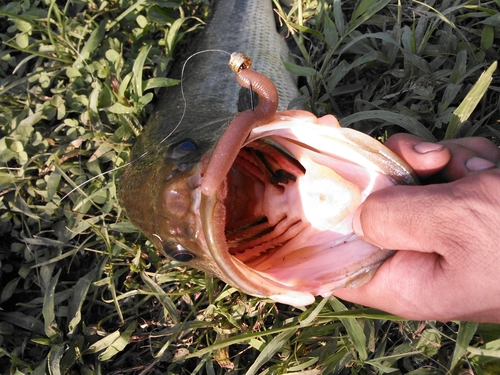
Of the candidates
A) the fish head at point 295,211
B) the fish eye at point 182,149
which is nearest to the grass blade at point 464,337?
the fish head at point 295,211

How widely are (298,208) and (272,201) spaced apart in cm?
20

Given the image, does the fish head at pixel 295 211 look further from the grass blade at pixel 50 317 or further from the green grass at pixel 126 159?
the grass blade at pixel 50 317

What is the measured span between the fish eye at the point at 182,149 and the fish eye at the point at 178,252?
0.42 m

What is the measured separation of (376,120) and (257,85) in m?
1.58

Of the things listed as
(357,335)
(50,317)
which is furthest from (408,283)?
(50,317)

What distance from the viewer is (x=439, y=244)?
1.93 m

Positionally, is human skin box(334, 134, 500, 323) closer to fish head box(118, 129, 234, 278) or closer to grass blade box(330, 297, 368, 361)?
grass blade box(330, 297, 368, 361)

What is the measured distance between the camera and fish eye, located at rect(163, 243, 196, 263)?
86.9 inches

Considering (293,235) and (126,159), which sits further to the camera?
(126,159)

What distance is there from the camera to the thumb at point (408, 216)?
6.24 ft

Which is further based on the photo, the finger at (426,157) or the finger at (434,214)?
the finger at (426,157)

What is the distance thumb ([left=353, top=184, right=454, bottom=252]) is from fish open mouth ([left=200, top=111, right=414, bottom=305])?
0.11 meters

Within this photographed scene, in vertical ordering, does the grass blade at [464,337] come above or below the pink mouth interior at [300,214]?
below

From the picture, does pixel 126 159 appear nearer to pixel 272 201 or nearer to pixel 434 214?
pixel 272 201
